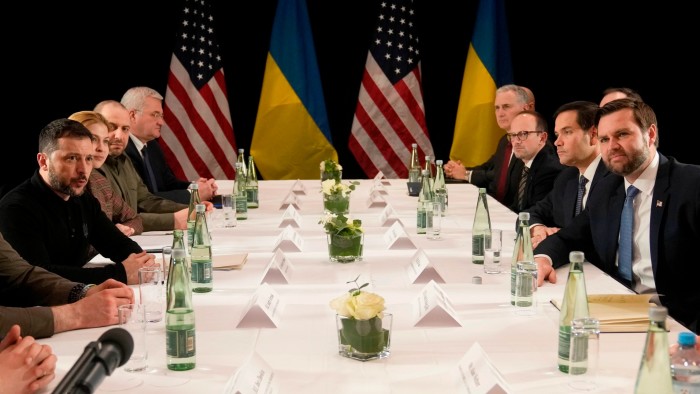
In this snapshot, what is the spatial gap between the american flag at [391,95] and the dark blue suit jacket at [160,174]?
77.4 inches

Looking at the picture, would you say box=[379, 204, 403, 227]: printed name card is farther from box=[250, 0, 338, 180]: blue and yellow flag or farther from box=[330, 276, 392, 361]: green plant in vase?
box=[250, 0, 338, 180]: blue and yellow flag

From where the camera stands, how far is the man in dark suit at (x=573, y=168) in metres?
4.05

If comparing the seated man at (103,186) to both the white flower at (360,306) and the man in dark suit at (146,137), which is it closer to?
the man in dark suit at (146,137)

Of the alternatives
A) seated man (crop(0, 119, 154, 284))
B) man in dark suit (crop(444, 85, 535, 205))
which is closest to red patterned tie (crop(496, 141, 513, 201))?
man in dark suit (crop(444, 85, 535, 205))

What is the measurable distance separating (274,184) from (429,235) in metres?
2.34

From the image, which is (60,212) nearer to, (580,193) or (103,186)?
(103,186)

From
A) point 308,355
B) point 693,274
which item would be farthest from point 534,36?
point 308,355

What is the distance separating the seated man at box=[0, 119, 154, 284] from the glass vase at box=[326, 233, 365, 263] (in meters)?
0.71

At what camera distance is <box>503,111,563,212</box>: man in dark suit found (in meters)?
5.08

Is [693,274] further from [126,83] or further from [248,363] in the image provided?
[126,83]

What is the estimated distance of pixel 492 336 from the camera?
7.34ft

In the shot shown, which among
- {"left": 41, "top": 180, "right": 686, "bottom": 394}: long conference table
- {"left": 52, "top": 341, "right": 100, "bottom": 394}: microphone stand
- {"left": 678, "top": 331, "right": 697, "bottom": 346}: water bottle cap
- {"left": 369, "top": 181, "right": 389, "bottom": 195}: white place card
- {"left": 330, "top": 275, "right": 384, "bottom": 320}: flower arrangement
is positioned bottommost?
{"left": 41, "top": 180, "right": 686, "bottom": 394}: long conference table

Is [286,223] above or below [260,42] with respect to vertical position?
below

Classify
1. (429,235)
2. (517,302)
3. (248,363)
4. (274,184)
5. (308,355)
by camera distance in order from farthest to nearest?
(274,184), (429,235), (517,302), (308,355), (248,363)
